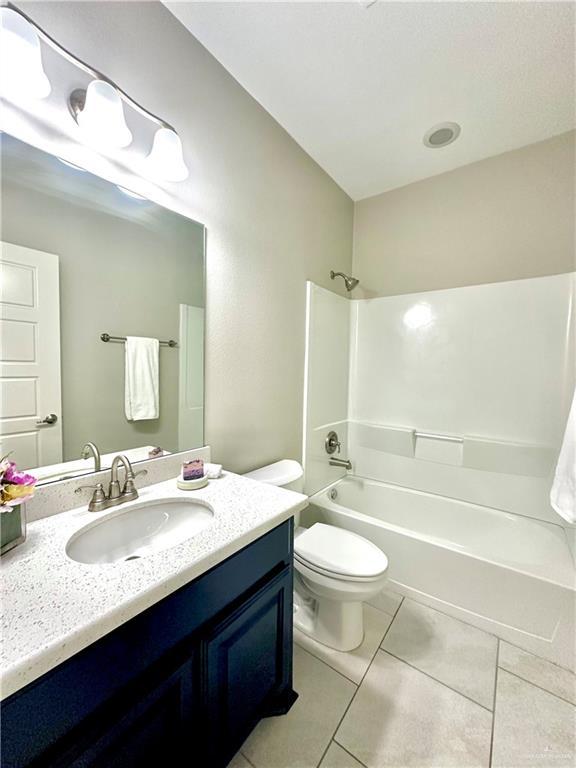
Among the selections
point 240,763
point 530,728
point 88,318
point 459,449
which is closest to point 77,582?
point 88,318

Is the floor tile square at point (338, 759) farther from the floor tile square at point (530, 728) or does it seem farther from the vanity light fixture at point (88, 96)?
the vanity light fixture at point (88, 96)

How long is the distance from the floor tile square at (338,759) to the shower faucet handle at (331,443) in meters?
1.43

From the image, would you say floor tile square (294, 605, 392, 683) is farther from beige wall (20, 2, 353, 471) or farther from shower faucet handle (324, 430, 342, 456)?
shower faucet handle (324, 430, 342, 456)

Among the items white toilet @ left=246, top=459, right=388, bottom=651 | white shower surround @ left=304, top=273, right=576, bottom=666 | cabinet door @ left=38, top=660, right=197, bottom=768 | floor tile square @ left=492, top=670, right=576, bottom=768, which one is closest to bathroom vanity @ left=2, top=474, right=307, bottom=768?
cabinet door @ left=38, top=660, right=197, bottom=768

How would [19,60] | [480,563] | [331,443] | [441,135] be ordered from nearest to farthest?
1. [19,60]
2. [480,563]
3. [441,135]
4. [331,443]

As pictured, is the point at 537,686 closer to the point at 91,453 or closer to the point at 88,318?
the point at 91,453

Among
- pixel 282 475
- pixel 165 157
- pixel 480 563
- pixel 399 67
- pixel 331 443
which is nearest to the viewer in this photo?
pixel 165 157

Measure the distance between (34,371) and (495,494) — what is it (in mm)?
2472

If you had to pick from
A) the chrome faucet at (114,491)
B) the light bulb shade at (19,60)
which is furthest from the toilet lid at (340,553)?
the light bulb shade at (19,60)

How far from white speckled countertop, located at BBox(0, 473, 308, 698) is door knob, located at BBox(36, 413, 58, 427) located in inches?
11.0

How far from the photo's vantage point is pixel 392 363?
2344mm

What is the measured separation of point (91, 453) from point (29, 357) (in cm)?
35

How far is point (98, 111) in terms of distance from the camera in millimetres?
935

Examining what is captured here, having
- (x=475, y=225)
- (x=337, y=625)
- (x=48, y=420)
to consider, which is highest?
(x=475, y=225)
